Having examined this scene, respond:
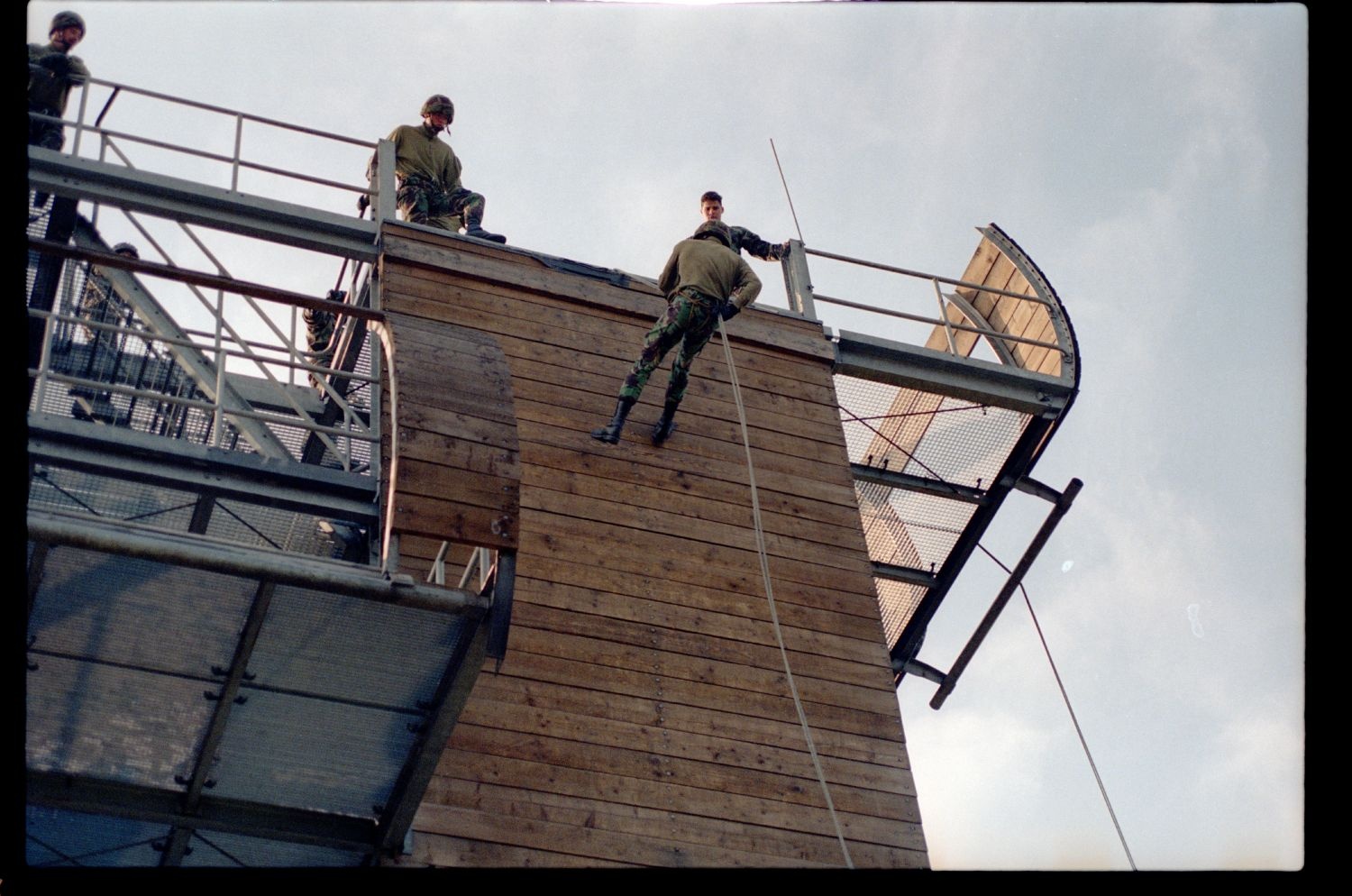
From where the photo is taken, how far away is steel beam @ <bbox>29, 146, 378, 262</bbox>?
35.6 feet

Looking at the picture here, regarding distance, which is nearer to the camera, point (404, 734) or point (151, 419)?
point (404, 734)

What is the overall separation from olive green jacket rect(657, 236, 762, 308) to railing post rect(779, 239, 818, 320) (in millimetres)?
1962

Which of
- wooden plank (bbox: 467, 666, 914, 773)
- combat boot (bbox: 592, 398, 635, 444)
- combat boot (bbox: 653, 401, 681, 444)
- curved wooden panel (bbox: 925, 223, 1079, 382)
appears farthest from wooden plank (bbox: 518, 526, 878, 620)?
curved wooden panel (bbox: 925, 223, 1079, 382)

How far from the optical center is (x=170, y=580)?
6238 millimetres

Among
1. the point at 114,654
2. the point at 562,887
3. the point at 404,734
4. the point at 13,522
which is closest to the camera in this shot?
the point at 13,522

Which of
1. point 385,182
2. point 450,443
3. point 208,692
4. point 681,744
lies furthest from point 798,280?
point 208,692

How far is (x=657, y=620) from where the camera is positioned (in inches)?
375

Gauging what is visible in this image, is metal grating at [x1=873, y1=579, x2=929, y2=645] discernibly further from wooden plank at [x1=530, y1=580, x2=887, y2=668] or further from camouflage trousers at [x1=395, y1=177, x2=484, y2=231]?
camouflage trousers at [x1=395, y1=177, x2=484, y2=231]

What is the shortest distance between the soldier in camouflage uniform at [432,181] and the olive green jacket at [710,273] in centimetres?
213

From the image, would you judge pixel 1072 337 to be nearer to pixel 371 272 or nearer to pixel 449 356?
pixel 371 272

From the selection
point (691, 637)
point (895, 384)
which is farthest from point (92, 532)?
point (895, 384)

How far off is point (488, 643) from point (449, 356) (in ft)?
5.97

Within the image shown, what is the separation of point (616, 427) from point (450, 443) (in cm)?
354

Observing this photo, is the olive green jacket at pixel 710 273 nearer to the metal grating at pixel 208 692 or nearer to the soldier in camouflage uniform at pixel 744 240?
the soldier in camouflage uniform at pixel 744 240
